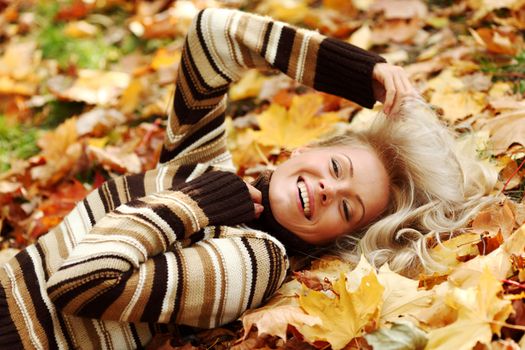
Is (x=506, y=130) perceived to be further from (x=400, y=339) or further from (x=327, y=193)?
(x=400, y=339)

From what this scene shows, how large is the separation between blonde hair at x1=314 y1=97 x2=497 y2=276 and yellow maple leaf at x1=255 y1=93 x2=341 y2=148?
0.44 metres

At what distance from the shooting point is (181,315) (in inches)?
67.4

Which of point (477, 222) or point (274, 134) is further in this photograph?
point (274, 134)

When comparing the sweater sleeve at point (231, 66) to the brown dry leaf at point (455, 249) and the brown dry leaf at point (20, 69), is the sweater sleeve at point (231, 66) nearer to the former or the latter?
the brown dry leaf at point (455, 249)

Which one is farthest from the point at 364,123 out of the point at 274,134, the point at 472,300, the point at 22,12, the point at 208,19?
the point at 22,12

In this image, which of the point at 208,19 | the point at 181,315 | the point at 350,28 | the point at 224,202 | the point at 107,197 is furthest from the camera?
the point at 350,28

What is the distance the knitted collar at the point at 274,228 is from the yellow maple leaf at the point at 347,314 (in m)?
0.55

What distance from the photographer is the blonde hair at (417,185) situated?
1971 millimetres

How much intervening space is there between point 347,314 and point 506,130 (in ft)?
3.40

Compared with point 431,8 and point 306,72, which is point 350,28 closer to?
point 431,8

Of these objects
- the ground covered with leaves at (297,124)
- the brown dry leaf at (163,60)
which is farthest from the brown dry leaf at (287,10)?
the brown dry leaf at (163,60)

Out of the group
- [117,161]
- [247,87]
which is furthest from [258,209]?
[247,87]

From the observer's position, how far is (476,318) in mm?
1222

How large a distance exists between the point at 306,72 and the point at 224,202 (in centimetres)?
57
